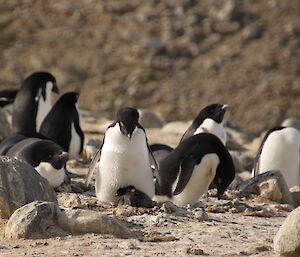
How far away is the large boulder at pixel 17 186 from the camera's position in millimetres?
6664

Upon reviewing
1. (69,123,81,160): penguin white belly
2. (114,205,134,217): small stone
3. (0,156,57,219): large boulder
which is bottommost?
(69,123,81,160): penguin white belly

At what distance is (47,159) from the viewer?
8898 mm

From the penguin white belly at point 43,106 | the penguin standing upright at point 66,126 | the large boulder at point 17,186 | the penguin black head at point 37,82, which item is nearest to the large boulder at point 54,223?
the large boulder at point 17,186

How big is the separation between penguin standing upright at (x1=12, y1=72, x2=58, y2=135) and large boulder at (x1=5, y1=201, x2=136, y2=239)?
7.17 meters

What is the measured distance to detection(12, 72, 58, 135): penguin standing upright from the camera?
13539 mm

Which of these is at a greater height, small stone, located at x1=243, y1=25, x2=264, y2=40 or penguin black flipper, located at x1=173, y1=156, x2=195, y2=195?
small stone, located at x1=243, y1=25, x2=264, y2=40

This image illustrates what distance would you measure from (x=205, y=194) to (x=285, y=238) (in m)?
3.37

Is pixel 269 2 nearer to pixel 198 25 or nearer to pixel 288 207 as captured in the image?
pixel 198 25

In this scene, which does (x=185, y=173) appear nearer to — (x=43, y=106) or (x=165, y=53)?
(x=43, y=106)

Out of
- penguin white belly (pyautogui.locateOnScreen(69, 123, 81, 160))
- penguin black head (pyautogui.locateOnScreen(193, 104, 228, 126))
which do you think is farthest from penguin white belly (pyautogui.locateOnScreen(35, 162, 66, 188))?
penguin white belly (pyautogui.locateOnScreen(69, 123, 81, 160))

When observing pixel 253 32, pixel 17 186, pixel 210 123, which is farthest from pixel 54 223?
pixel 253 32

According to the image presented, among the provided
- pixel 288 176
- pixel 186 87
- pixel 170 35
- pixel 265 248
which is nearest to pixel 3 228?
pixel 265 248

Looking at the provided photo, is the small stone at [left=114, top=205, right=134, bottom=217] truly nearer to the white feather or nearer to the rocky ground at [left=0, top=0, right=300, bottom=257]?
the white feather

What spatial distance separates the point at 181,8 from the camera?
24.5 metres
